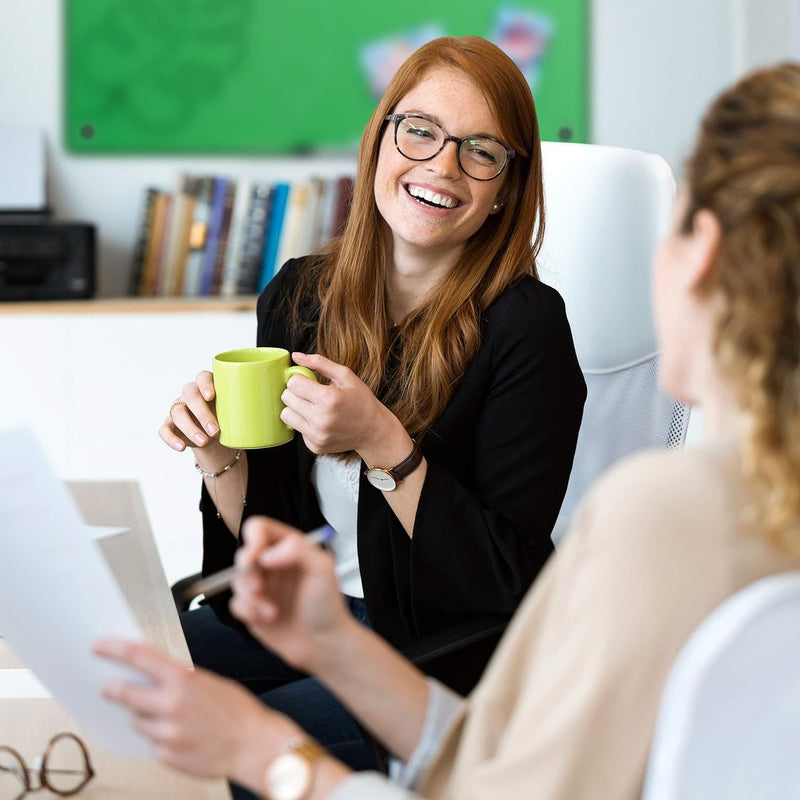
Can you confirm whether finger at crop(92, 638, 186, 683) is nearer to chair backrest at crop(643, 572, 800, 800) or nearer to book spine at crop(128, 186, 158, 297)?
chair backrest at crop(643, 572, 800, 800)

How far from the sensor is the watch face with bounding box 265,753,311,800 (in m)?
0.76

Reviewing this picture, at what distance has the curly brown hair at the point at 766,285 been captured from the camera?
70 centimetres

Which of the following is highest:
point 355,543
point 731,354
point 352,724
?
point 731,354

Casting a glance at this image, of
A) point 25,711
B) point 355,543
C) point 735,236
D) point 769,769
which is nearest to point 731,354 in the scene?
point 735,236

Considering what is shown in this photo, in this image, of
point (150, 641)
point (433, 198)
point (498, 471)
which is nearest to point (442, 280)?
point (433, 198)

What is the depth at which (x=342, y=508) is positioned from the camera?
5.26 feet

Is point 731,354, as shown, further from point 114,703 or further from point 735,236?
point 114,703

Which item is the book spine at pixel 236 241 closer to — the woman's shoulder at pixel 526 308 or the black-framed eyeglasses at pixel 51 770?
the woman's shoulder at pixel 526 308

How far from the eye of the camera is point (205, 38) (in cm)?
344

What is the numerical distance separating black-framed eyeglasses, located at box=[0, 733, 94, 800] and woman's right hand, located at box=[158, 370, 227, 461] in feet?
1.64

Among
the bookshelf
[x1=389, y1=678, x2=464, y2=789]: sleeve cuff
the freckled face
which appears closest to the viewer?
[x1=389, y1=678, x2=464, y2=789]: sleeve cuff

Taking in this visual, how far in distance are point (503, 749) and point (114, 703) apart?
28cm

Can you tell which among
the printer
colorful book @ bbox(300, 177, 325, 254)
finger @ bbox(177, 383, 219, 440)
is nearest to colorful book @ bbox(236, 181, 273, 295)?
colorful book @ bbox(300, 177, 325, 254)

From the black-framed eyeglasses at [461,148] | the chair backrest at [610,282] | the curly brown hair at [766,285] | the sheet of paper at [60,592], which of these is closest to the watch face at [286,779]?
the sheet of paper at [60,592]
